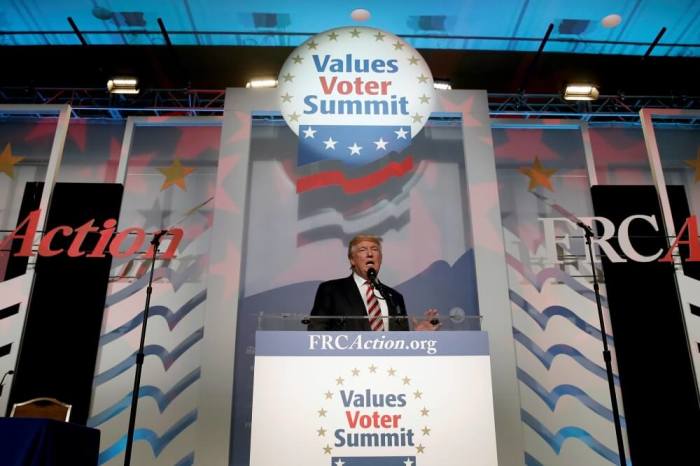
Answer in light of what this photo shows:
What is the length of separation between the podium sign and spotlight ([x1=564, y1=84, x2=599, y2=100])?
4384mm

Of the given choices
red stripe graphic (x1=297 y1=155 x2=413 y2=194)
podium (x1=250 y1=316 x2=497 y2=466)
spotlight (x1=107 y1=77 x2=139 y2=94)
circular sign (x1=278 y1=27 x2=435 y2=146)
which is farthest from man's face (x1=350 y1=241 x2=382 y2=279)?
spotlight (x1=107 y1=77 x2=139 y2=94)

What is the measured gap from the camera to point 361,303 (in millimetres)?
4438

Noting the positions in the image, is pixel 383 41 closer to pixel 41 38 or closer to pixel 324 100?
pixel 324 100

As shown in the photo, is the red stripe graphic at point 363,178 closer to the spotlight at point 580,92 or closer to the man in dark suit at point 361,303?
the man in dark suit at point 361,303

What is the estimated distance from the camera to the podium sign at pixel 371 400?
9.27ft

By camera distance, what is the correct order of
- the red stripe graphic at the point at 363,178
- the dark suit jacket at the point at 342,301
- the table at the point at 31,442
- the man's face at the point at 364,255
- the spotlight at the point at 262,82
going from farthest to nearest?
1. the spotlight at the point at 262,82
2. the red stripe graphic at the point at 363,178
3. the man's face at the point at 364,255
4. the dark suit jacket at the point at 342,301
5. the table at the point at 31,442

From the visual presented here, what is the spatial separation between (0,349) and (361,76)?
14.2ft

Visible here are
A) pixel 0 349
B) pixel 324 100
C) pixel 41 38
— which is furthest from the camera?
pixel 41 38

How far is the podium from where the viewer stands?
2.82 meters

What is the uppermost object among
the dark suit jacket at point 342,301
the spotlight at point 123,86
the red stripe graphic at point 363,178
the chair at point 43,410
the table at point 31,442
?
the spotlight at point 123,86

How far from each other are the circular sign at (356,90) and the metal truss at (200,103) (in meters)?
1.77

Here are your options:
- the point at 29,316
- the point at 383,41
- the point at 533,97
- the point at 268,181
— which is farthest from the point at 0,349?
the point at 533,97

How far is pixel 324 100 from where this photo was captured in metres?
5.03

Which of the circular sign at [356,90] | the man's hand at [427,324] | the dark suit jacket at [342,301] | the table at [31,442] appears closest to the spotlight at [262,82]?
the circular sign at [356,90]
